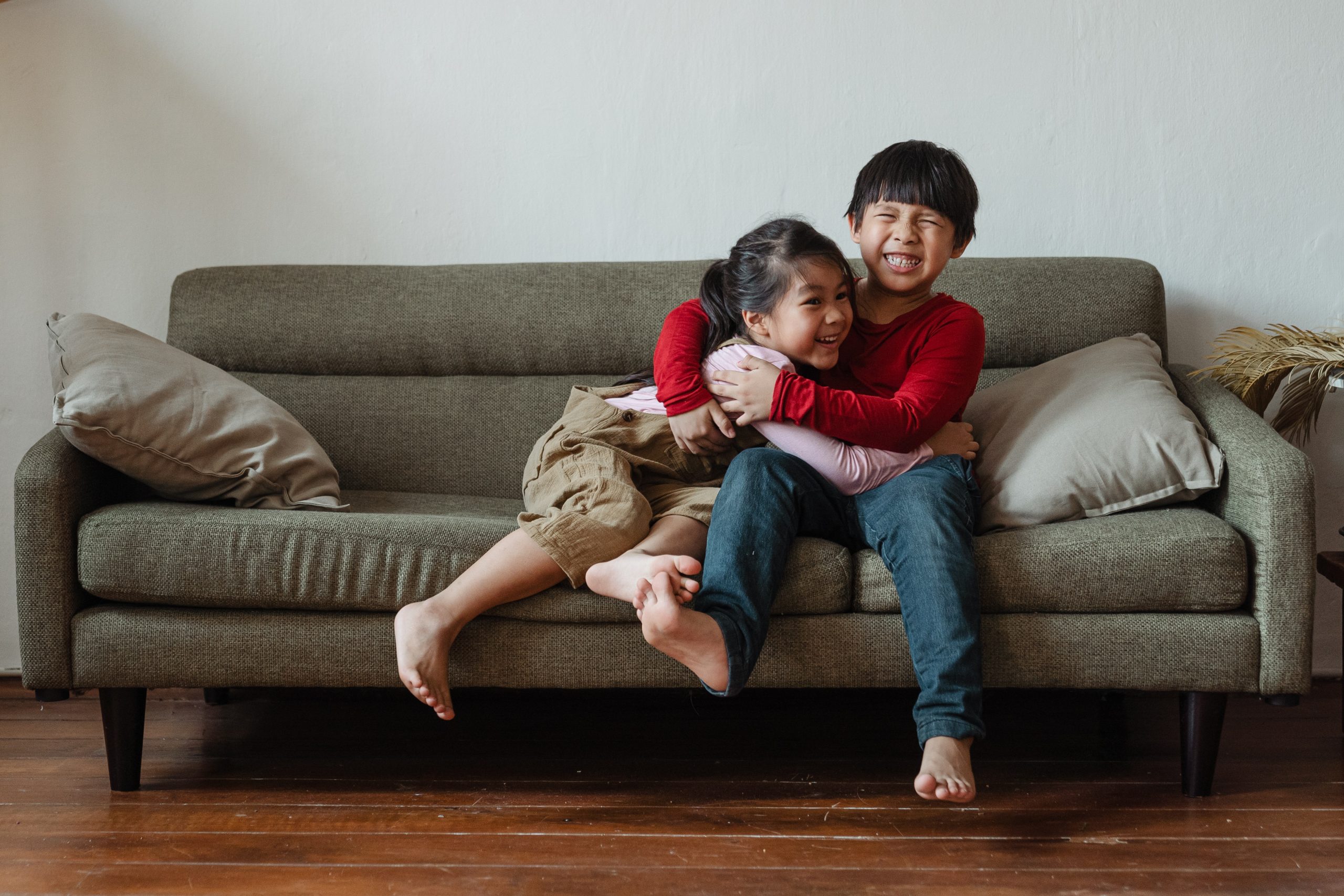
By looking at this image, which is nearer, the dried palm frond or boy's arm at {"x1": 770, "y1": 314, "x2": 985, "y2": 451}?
boy's arm at {"x1": 770, "y1": 314, "x2": 985, "y2": 451}

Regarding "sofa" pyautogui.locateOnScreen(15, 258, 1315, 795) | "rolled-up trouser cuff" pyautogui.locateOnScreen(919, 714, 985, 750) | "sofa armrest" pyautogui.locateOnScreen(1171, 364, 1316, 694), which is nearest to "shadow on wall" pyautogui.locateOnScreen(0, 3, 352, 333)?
"sofa" pyautogui.locateOnScreen(15, 258, 1315, 795)

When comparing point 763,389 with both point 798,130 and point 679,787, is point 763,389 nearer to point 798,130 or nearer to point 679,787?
point 679,787

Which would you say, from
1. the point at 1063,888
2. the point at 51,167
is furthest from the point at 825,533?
the point at 51,167

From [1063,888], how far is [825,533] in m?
0.54

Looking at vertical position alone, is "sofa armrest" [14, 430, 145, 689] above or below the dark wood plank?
above

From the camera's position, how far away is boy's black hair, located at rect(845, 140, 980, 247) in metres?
1.51

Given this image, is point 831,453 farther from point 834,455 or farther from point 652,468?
point 652,468

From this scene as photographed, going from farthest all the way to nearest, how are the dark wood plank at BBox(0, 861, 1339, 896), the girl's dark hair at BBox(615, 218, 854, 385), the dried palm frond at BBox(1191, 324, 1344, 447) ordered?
the dried palm frond at BBox(1191, 324, 1344, 447)
the girl's dark hair at BBox(615, 218, 854, 385)
the dark wood plank at BBox(0, 861, 1339, 896)

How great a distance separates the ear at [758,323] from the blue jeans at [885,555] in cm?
21

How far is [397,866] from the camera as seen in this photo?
1210mm

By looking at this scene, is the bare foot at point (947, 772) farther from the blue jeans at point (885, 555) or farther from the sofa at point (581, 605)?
the sofa at point (581, 605)

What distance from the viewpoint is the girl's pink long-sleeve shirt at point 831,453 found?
145 centimetres

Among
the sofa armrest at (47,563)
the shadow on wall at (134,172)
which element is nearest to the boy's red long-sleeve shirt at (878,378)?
the sofa armrest at (47,563)

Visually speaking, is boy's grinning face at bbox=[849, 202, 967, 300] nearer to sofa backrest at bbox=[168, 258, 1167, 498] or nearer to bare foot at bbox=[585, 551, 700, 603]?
sofa backrest at bbox=[168, 258, 1167, 498]
